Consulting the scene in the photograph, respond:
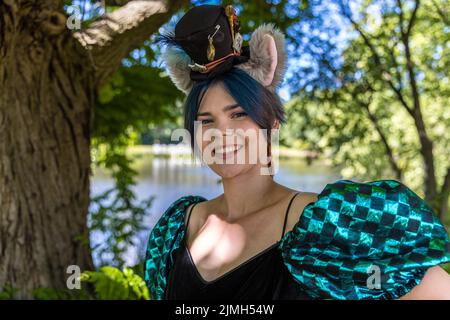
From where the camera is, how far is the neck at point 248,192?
1.45 m

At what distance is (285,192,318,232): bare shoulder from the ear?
11.8 inches

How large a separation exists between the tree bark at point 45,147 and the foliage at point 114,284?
0.61 ft

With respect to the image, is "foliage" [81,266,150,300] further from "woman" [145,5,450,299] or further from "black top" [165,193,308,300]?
"black top" [165,193,308,300]

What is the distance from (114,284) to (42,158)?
0.80m

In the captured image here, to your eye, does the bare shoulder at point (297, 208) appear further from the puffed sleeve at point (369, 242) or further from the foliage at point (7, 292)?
the foliage at point (7, 292)

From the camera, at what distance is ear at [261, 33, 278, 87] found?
4.60ft

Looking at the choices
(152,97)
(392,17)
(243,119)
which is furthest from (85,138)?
(392,17)

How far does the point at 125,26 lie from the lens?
2908 mm

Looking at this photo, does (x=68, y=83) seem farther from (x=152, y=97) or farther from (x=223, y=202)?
(x=223, y=202)

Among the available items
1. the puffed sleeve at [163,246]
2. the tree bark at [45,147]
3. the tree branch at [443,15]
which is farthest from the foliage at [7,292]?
the tree branch at [443,15]

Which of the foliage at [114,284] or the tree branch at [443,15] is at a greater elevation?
the tree branch at [443,15]

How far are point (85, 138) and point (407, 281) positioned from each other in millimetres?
2392

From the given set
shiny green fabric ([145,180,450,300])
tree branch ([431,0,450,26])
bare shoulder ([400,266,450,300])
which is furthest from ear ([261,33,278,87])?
tree branch ([431,0,450,26])
